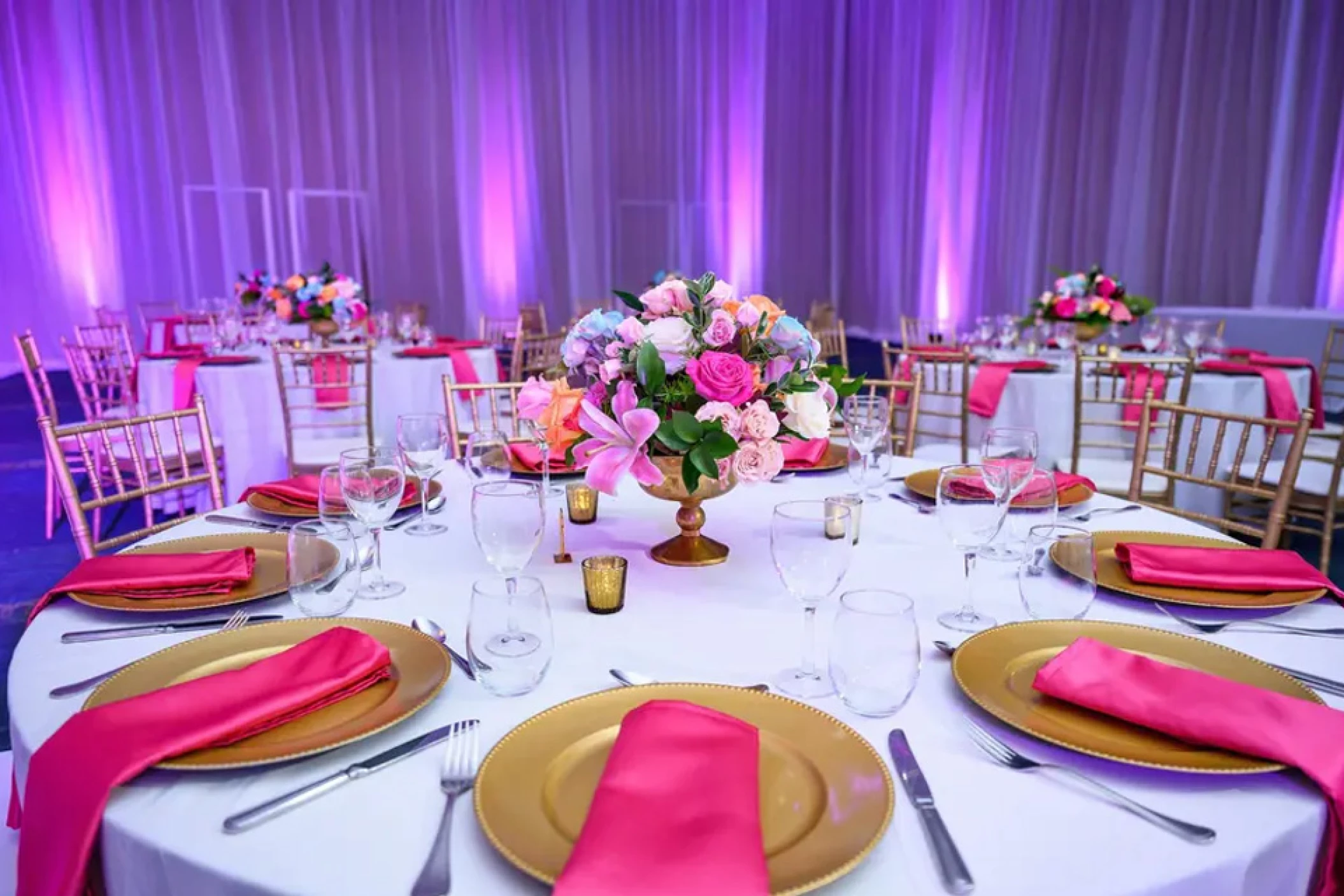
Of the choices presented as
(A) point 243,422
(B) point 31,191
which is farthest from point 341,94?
(A) point 243,422

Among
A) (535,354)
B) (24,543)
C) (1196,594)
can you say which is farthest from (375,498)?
(535,354)

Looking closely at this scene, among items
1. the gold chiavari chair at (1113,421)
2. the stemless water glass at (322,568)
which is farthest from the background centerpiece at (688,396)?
the gold chiavari chair at (1113,421)

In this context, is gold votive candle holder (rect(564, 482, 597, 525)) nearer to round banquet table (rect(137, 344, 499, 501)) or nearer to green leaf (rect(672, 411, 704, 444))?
green leaf (rect(672, 411, 704, 444))

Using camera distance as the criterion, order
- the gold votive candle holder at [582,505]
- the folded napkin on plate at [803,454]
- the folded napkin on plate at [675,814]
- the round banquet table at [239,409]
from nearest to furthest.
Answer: the folded napkin on plate at [675,814] < the gold votive candle holder at [582,505] < the folded napkin on plate at [803,454] < the round banquet table at [239,409]

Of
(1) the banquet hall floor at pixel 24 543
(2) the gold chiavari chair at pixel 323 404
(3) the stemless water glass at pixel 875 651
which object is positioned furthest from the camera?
(2) the gold chiavari chair at pixel 323 404

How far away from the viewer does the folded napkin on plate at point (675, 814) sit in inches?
25.0

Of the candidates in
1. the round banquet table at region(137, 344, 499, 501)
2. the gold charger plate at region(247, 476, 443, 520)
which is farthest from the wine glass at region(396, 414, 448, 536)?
the round banquet table at region(137, 344, 499, 501)

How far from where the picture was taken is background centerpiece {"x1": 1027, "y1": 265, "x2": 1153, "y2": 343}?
4270 millimetres

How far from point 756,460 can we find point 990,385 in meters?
2.69

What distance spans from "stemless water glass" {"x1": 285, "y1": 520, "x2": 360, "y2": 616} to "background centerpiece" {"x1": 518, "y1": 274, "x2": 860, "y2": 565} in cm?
35

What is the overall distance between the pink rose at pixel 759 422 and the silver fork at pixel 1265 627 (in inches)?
23.3

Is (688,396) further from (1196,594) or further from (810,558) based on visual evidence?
(1196,594)

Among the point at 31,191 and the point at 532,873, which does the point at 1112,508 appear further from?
the point at 31,191

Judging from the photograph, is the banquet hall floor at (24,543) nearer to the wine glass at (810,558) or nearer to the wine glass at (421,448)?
the wine glass at (421,448)
